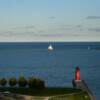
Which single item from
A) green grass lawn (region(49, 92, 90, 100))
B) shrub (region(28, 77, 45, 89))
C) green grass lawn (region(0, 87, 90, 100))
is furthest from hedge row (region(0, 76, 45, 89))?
green grass lawn (region(49, 92, 90, 100))

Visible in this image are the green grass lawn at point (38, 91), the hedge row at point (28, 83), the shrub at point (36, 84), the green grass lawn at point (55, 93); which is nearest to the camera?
the green grass lawn at point (55, 93)

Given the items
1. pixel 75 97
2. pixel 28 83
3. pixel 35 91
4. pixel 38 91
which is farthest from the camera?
pixel 28 83

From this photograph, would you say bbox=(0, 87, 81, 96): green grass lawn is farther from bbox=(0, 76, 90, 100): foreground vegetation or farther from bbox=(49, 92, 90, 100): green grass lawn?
bbox=(49, 92, 90, 100): green grass lawn

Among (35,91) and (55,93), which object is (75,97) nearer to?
(55,93)

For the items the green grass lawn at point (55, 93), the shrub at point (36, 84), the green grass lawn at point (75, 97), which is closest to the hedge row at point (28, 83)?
the shrub at point (36, 84)

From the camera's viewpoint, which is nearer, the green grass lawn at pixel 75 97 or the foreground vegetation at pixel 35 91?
the green grass lawn at pixel 75 97

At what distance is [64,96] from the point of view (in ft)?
87.4

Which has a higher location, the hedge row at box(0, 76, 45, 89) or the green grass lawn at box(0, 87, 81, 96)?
the hedge row at box(0, 76, 45, 89)

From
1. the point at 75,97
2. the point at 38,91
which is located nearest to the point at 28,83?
the point at 38,91

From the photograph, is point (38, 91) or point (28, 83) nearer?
point (38, 91)

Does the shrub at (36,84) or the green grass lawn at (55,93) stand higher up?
the shrub at (36,84)

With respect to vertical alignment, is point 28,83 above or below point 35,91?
above

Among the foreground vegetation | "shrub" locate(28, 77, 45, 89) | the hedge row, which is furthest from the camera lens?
the hedge row

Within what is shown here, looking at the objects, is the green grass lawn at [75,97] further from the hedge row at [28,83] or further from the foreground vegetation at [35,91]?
the hedge row at [28,83]
